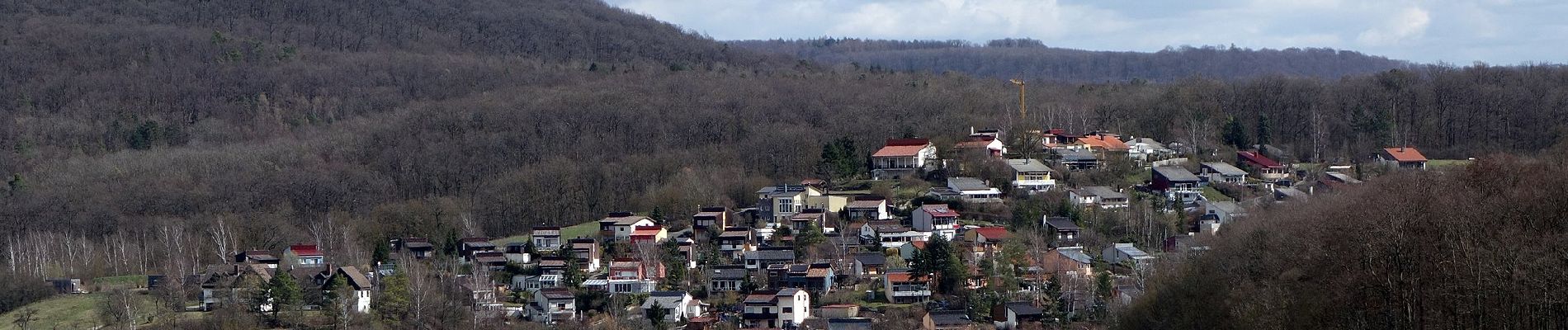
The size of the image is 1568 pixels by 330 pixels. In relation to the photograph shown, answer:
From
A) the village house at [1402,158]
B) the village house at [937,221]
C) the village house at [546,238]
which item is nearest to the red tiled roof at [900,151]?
the village house at [937,221]

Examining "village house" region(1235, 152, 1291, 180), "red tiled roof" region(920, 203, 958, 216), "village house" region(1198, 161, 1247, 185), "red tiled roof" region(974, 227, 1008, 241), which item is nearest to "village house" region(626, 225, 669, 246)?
"red tiled roof" region(920, 203, 958, 216)

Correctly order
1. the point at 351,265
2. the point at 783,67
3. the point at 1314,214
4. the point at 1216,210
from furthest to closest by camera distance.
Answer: the point at 783,67 → the point at 1216,210 → the point at 351,265 → the point at 1314,214

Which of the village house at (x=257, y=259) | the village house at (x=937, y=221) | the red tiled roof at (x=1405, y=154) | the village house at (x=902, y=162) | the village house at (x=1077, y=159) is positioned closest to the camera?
the village house at (x=257, y=259)

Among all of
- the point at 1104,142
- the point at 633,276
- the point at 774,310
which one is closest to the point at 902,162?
the point at 1104,142

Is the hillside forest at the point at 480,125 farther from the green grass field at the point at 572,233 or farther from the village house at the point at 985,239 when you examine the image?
the village house at the point at 985,239

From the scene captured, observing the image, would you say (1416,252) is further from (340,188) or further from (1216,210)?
(340,188)

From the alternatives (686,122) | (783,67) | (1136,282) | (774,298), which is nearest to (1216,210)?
(1136,282)

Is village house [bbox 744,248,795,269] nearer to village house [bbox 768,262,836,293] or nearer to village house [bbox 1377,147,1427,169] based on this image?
village house [bbox 768,262,836,293]
